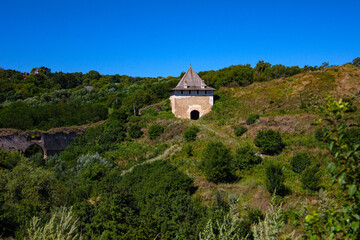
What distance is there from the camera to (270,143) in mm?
20219

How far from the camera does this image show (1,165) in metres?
21.6

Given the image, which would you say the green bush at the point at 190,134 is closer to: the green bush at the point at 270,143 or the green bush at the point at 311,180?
the green bush at the point at 270,143

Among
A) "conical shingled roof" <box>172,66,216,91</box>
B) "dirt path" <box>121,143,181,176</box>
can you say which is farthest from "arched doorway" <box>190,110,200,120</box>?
"dirt path" <box>121,143,181,176</box>

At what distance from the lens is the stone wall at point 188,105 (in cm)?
3253

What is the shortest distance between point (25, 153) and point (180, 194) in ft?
68.1

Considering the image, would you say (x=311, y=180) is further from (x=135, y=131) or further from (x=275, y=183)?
(x=135, y=131)

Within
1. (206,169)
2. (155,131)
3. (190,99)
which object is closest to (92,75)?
(190,99)

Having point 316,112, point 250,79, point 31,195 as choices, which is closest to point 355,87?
point 316,112

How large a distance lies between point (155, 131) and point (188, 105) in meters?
6.40

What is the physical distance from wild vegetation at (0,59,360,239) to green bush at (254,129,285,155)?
11 cm

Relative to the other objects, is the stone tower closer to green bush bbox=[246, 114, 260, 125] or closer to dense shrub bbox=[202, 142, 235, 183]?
green bush bbox=[246, 114, 260, 125]

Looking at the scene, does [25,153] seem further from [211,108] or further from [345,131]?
[345,131]

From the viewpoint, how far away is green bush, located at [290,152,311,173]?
1725cm

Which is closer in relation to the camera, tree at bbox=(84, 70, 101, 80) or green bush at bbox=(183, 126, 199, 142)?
green bush at bbox=(183, 126, 199, 142)
